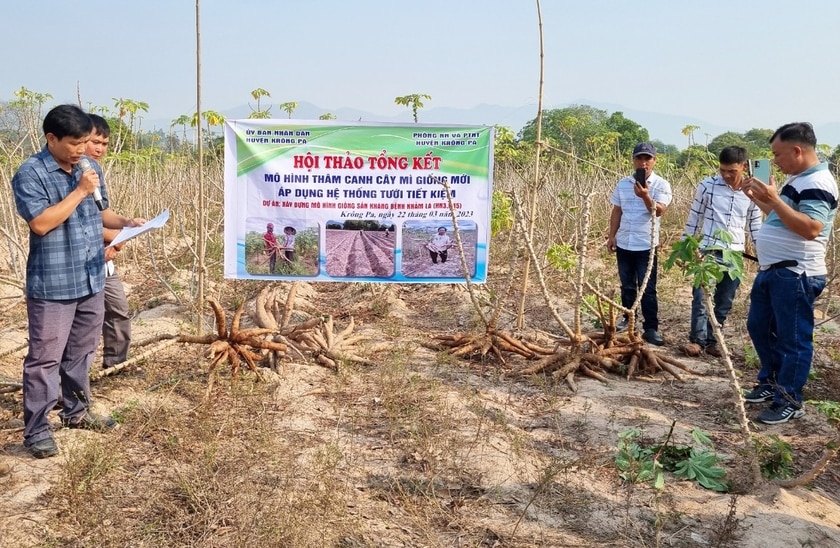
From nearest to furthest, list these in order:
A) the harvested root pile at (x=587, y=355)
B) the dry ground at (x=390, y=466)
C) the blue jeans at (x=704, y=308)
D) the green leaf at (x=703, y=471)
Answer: the dry ground at (x=390, y=466) → the green leaf at (x=703, y=471) → the harvested root pile at (x=587, y=355) → the blue jeans at (x=704, y=308)

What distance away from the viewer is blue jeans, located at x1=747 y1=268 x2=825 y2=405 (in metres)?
3.31

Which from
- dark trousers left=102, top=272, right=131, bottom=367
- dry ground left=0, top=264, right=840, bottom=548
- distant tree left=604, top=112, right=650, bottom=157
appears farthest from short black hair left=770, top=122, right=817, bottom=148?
distant tree left=604, top=112, right=650, bottom=157

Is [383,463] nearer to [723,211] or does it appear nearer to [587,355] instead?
[587,355]

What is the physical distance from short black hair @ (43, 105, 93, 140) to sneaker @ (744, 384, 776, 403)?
Result: 359cm

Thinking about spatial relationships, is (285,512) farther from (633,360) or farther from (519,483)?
(633,360)

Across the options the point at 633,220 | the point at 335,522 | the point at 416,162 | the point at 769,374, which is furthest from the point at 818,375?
the point at 335,522

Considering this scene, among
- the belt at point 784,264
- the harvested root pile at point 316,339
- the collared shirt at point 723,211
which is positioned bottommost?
the harvested root pile at point 316,339

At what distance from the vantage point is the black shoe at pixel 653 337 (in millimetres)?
4902

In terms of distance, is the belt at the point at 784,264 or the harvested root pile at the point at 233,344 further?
the harvested root pile at the point at 233,344

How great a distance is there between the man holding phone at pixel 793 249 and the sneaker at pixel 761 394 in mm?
184

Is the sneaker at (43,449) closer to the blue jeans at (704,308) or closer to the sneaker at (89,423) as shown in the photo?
the sneaker at (89,423)

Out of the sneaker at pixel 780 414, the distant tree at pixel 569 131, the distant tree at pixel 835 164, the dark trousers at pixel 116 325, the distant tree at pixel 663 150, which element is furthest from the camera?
the distant tree at pixel 663 150

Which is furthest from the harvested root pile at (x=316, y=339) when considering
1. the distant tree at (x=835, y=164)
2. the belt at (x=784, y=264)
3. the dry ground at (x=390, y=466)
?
the distant tree at (x=835, y=164)

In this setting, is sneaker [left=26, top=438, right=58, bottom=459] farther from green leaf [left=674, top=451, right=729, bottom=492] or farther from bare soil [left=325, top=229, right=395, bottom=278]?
green leaf [left=674, top=451, right=729, bottom=492]
